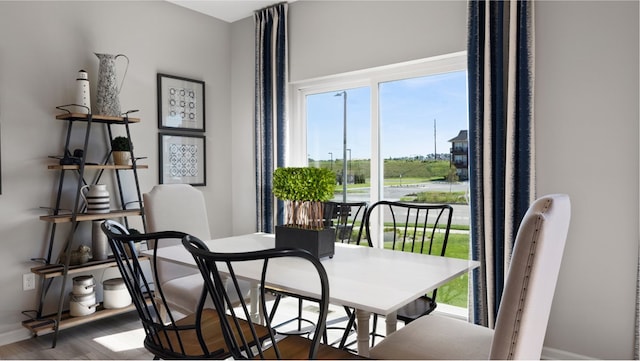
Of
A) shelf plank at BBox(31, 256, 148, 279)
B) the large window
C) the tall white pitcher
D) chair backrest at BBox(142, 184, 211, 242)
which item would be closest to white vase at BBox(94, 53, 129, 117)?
the tall white pitcher

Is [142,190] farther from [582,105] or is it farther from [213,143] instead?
[582,105]

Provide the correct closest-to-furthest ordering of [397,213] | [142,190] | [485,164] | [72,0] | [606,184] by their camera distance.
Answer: [606,184] < [485,164] < [72,0] < [397,213] < [142,190]

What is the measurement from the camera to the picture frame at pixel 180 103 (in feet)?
12.1

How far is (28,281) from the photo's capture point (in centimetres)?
293

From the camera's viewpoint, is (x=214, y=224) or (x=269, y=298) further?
(x=214, y=224)

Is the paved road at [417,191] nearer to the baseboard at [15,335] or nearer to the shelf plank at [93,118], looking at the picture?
the shelf plank at [93,118]

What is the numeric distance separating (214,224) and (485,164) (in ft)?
8.62

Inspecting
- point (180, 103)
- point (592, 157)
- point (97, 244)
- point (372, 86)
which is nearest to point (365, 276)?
point (592, 157)

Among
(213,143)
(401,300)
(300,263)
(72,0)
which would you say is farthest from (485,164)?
(72,0)

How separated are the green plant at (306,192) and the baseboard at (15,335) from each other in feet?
7.56

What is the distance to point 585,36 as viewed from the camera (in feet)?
7.89

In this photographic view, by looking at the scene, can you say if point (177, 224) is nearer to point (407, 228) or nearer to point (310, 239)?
point (310, 239)

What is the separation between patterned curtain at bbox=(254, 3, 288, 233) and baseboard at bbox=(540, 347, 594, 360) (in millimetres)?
2304

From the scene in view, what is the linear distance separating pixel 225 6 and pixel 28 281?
2.75 metres
